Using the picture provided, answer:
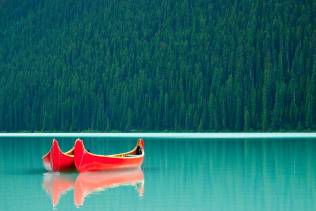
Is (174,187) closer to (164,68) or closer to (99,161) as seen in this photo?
(99,161)

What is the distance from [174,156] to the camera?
183ft

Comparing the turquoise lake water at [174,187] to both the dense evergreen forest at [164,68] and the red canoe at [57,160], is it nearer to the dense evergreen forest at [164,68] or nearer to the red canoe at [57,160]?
the red canoe at [57,160]

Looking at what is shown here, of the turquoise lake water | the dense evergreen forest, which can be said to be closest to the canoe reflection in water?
the turquoise lake water

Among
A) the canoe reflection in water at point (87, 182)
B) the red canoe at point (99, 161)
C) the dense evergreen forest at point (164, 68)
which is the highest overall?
the dense evergreen forest at point (164, 68)

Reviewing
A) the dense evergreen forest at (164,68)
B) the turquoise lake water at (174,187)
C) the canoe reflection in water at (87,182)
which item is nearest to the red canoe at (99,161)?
the canoe reflection in water at (87,182)

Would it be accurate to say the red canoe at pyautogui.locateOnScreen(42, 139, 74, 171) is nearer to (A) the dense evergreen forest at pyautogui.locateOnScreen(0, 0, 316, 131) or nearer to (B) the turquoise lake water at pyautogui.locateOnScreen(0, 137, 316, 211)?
(B) the turquoise lake water at pyautogui.locateOnScreen(0, 137, 316, 211)

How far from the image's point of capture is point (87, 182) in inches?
1433

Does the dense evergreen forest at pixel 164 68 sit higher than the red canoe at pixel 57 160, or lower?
higher

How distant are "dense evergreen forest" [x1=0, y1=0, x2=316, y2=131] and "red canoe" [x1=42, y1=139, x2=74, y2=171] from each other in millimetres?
74476

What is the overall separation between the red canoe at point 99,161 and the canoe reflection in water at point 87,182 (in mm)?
360

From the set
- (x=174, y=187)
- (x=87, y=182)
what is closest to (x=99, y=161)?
(x=87, y=182)

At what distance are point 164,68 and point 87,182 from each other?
316 ft

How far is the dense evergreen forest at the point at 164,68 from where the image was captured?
4678 inches

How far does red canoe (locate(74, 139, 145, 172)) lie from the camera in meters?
40.7
